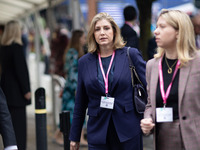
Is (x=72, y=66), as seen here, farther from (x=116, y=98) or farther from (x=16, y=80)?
(x=116, y=98)

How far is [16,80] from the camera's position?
6586 millimetres

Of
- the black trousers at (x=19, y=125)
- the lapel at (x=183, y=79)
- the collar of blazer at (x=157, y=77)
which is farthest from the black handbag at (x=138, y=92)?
the black trousers at (x=19, y=125)

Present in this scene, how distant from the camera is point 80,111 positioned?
13.9 ft

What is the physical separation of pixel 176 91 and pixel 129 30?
11.1 ft

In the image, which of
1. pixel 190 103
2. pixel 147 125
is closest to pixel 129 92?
pixel 147 125

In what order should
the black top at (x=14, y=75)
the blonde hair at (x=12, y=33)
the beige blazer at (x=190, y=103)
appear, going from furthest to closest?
the blonde hair at (x=12, y=33), the black top at (x=14, y=75), the beige blazer at (x=190, y=103)

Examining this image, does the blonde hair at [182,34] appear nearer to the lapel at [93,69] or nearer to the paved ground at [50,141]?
the lapel at [93,69]

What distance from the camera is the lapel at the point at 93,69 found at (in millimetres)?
3981

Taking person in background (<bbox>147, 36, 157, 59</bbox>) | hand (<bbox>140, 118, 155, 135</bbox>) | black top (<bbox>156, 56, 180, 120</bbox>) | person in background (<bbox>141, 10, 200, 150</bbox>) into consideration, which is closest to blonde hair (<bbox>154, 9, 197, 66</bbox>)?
person in background (<bbox>141, 10, 200, 150</bbox>)

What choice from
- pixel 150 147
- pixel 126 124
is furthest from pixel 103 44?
pixel 150 147

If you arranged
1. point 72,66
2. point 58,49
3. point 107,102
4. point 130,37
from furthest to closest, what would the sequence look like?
point 58,49 < point 72,66 < point 130,37 < point 107,102

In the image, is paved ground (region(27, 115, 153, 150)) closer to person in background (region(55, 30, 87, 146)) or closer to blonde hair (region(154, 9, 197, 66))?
person in background (region(55, 30, 87, 146))

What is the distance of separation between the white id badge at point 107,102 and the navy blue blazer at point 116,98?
4cm

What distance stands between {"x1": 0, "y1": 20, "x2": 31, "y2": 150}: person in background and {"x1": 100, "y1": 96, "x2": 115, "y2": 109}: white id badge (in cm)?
283
